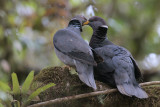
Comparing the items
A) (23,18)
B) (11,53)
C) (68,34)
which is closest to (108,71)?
(68,34)

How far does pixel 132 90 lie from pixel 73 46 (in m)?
0.87

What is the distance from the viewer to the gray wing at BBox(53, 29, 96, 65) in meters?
3.36

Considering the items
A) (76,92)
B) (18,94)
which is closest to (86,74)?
(76,92)

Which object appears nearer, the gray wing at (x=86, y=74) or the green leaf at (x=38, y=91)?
the green leaf at (x=38, y=91)

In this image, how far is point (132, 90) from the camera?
3.32 m

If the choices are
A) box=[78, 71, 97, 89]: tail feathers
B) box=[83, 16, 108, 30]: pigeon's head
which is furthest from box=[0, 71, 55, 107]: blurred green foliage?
box=[83, 16, 108, 30]: pigeon's head

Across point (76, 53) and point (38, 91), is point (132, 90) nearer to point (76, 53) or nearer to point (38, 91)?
point (76, 53)

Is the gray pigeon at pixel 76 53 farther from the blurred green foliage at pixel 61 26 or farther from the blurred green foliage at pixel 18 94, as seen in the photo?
the blurred green foliage at pixel 61 26

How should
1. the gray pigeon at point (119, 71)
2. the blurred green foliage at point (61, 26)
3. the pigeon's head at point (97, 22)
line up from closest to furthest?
the gray pigeon at point (119, 71), the pigeon's head at point (97, 22), the blurred green foliage at point (61, 26)

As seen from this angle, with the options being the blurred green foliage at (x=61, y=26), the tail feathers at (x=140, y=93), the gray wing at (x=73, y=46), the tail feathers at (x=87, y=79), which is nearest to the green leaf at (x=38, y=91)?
the tail feathers at (x=87, y=79)

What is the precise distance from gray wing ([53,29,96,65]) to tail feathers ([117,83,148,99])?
44 cm

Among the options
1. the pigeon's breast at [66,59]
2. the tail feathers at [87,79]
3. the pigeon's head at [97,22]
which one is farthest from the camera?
the pigeon's head at [97,22]

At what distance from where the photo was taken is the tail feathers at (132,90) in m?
3.23

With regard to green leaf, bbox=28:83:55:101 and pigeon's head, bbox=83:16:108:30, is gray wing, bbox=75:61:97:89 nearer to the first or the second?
green leaf, bbox=28:83:55:101
